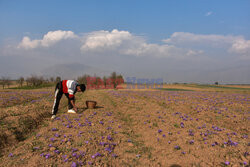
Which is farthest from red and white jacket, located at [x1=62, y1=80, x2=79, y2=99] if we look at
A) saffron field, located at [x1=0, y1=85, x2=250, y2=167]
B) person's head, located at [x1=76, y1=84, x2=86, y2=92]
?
saffron field, located at [x1=0, y1=85, x2=250, y2=167]

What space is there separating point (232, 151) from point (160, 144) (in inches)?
115

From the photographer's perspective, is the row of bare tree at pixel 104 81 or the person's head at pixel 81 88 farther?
the row of bare tree at pixel 104 81

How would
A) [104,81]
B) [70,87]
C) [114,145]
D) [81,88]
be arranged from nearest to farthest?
[114,145] → [70,87] → [81,88] → [104,81]

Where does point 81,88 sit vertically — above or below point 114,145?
above

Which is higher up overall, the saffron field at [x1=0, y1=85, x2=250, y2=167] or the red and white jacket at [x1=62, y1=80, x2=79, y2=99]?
the red and white jacket at [x1=62, y1=80, x2=79, y2=99]

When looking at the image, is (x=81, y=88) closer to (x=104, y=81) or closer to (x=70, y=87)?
(x=70, y=87)

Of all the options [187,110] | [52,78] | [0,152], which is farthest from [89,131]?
[52,78]

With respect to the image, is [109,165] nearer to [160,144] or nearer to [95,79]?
[160,144]

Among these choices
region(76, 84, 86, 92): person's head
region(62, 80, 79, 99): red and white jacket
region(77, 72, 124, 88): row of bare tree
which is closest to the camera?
region(62, 80, 79, 99): red and white jacket

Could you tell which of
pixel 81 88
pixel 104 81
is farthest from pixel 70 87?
pixel 104 81

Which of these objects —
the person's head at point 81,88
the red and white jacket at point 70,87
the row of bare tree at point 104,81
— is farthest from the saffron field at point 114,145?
the row of bare tree at point 104,81

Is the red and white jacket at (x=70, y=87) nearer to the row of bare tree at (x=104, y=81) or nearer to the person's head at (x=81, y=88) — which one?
the person's head at (x=81, y=88)

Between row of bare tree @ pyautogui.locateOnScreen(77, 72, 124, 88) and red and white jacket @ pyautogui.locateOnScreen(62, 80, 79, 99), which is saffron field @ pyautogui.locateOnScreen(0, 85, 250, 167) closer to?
red and white jacket @ pyautogui.locateOnScreen(62, 80, 79, 99)

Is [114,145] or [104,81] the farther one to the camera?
[104,81]
